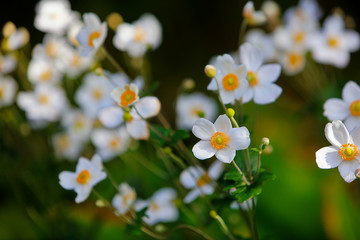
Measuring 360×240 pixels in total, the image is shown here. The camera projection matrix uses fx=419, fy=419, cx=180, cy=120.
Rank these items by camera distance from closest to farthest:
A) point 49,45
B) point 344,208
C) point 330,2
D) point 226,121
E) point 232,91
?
point 226,121, point 232,91, point 344,208, point 49,45, point 330,2

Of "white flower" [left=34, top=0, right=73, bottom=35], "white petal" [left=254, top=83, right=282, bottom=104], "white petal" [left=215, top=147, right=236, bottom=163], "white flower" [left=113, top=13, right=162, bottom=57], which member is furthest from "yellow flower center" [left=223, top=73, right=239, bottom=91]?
"white flower" [left=34, top=0, right=73, bottom=35]

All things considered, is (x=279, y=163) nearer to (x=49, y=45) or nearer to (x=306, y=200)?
(x=306, y=200)

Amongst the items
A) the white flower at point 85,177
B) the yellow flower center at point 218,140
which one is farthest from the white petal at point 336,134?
the white flower at point 85,177

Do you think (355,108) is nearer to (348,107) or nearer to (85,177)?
(348,107)

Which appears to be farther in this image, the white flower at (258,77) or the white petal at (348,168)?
the white flower at (258,77)

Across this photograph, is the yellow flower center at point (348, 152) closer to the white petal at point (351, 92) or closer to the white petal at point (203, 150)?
the white petal at point (351, 92)

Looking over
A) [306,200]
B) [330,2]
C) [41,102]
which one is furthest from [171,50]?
[306,200]
